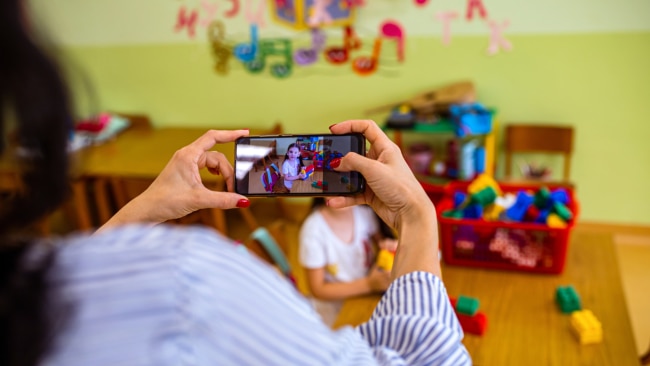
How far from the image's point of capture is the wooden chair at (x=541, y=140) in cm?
257

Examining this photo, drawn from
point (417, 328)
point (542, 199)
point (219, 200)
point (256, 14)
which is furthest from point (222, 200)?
point (256, 14)

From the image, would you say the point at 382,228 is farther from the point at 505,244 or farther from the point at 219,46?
the point at 219,46

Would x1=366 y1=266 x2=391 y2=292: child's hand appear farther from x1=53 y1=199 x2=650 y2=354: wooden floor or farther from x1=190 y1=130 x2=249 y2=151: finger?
x1=53 y1=199 x2=650 y2=354: wooden floor

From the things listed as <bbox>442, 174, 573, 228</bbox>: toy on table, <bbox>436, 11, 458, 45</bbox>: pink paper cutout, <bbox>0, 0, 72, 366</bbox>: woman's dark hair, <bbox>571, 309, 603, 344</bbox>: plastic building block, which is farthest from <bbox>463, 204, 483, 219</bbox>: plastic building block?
<bbox>436, 11, 458, 45</bbox>: pink paper cutout

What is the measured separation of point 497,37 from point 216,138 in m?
2.05

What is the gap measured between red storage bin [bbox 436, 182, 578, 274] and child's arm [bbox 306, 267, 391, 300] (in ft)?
0.73

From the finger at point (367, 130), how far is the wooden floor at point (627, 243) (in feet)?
3.46

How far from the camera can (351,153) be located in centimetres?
86

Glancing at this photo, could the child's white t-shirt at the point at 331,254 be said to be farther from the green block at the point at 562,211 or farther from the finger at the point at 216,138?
the finger at the point at 216,138

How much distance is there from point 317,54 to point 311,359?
2550mm

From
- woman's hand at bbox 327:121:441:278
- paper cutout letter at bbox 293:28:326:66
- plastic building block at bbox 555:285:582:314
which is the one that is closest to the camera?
woman's hand at bbox 327:121:441:278

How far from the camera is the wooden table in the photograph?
109 centimetres

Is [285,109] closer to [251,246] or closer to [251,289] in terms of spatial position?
[251,246]

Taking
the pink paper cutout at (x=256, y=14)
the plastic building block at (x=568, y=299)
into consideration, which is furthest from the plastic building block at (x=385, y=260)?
the pink paper cutout at (x=256, y=14)
